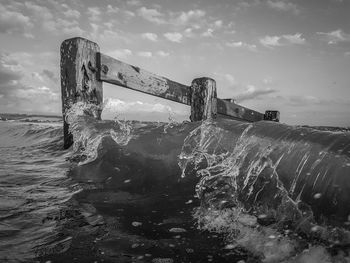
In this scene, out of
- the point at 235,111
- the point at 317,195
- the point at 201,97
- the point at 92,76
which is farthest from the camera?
the point at 235,111

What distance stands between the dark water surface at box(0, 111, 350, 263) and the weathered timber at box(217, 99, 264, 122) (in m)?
3.51

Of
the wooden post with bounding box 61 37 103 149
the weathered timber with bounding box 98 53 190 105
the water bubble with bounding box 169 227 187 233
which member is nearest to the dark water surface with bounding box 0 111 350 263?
the water bubble with bounding box 169 227 187 233

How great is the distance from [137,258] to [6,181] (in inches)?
117

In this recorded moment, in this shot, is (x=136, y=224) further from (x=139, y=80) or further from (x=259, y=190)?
(x=139, y=80)

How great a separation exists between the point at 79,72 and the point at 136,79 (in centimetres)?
99

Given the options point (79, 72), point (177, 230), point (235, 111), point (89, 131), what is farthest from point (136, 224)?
point (235, 111)

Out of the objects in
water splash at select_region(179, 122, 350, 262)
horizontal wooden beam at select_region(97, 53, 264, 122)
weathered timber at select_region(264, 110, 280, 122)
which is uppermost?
horizontal wooden beam at select_region(97, 53, 264, 122)

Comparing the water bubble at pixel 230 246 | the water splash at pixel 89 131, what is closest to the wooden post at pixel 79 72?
the water splash at pixel 89 131

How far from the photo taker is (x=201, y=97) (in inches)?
266

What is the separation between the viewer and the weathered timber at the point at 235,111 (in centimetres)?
770

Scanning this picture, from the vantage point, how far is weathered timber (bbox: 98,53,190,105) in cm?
512

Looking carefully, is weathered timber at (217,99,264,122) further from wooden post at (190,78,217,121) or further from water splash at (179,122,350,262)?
water splash at (179,122,350,262)

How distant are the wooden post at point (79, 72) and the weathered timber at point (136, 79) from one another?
14 cm

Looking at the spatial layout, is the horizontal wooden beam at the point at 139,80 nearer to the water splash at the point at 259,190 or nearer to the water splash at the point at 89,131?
the water splash at the point at 89,131
